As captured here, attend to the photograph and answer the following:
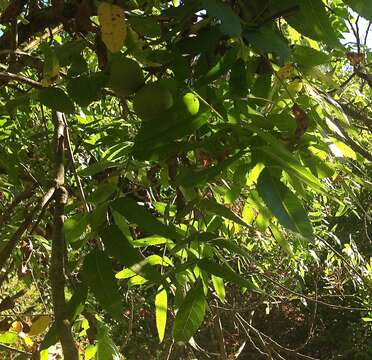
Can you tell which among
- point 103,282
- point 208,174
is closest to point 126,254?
point 103,282

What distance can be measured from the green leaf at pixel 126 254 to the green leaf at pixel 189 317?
11cm

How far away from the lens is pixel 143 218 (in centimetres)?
86

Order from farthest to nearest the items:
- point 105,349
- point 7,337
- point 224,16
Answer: point 7,337 → point 105,349 → point 224,16

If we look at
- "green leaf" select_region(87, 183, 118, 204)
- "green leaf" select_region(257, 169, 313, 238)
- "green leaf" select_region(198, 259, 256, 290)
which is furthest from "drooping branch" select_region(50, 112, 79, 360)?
"green leaf" select_region(257, 169, 313, 238)

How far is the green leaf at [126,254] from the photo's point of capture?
802mm

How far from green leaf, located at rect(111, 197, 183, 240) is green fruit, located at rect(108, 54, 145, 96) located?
0.18 metres

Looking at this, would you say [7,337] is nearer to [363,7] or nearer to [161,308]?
[161,308]

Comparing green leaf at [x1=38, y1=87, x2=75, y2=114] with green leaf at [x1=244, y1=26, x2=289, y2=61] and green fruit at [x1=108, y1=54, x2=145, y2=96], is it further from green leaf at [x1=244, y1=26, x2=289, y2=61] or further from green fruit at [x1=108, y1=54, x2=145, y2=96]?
green leaf at [x1=244, y1=26, x2=289, y2=61]

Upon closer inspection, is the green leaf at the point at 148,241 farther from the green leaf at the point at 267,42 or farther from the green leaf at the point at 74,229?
the green leaf at the point at 267,42

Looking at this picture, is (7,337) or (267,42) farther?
(7,337)

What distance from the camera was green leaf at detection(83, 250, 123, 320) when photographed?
80cm

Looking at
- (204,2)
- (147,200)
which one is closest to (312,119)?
(204,2)

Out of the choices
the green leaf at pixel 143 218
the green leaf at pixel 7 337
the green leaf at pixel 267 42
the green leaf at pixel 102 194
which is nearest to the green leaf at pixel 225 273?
the green leaf at pixel 143 218

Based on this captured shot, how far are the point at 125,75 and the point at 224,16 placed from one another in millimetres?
232
